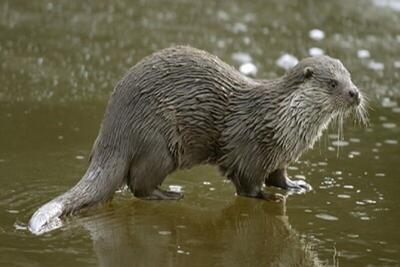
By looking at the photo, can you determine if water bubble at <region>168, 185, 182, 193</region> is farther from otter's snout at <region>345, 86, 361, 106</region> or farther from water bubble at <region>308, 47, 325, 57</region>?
water bubble at <region>308, 47, 325, 57</region>

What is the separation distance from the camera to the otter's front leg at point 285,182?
467cm

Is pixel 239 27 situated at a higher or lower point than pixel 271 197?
higher

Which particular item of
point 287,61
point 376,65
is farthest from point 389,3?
point 287,61

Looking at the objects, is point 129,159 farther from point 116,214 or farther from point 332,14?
point 332,14

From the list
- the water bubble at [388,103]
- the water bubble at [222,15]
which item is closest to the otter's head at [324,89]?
the water bubble at [388,103]

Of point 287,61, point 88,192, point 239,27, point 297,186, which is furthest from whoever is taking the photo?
point 239,27

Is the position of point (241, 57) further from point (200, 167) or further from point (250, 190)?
point (250, 190)

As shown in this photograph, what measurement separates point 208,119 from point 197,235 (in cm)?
75

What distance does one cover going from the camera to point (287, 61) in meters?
7.00

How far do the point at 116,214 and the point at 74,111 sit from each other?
5.53 ft

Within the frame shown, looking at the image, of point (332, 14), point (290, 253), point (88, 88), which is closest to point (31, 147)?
point (88, 88)

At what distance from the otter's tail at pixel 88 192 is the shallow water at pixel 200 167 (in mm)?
73

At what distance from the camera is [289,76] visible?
4.53m

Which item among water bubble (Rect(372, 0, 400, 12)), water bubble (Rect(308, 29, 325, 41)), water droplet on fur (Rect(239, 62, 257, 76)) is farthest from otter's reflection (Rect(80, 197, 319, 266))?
water bubble (Rect(372, 0, 400, 12))
